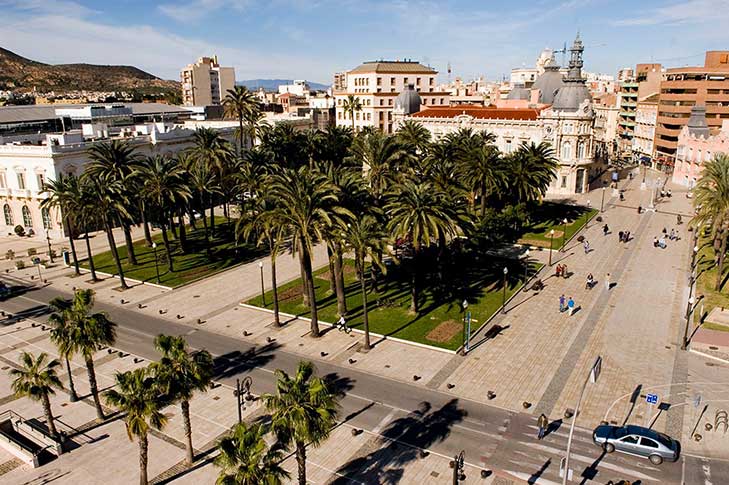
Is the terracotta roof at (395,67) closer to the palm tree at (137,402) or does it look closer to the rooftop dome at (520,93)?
the rooftop dome at (520,93)

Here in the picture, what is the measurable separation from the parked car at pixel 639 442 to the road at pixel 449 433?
1.33ft

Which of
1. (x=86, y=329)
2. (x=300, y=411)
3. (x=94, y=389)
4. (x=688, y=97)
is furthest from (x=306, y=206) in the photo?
(x=688, y=97)

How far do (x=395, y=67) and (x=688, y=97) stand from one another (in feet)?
227

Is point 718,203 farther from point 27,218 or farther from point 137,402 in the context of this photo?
point 27,218

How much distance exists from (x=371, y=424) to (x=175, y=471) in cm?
1081

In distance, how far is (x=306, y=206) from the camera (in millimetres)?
39625

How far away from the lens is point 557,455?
28812 millimetres

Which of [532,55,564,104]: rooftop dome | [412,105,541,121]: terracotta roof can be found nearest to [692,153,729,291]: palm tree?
[412,105,541,121]: terracotta roof

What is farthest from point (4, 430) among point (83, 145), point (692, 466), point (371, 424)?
point (83, 145)

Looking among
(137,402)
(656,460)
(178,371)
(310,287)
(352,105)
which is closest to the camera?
(137,402)

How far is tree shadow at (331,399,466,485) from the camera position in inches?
1081

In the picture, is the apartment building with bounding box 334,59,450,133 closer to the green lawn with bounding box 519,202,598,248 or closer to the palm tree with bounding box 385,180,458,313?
the green lawn with bounding box 519,202,598,248

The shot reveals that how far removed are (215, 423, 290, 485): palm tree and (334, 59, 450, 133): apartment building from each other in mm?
120524

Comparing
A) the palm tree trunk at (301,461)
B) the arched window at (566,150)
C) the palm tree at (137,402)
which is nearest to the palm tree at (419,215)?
the palm tree trunk at (301,461)
